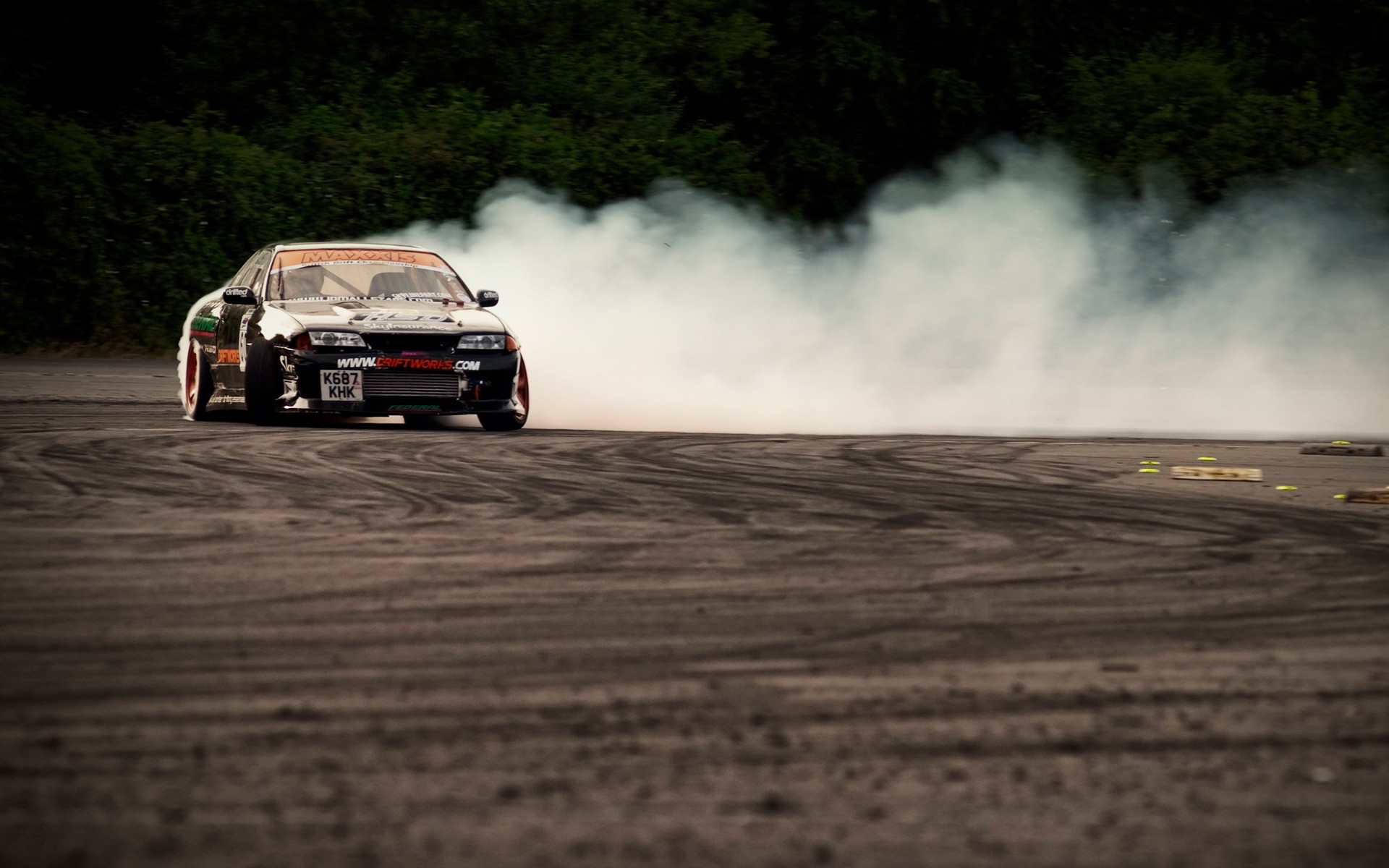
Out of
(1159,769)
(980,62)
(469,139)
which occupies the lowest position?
(1159,769)

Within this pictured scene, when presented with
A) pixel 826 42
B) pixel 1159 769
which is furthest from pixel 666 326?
pixel 826 42

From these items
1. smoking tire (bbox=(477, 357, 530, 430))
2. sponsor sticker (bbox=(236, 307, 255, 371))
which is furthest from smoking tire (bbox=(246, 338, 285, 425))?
smoking tire (bbox=(477, 357, 530, 430))

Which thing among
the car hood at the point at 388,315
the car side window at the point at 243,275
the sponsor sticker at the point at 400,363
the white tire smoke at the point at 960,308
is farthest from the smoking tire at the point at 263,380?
the white tire smoke at the point at 960,308

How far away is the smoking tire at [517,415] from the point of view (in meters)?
14.8

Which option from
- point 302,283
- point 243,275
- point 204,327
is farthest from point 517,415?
point 243,275

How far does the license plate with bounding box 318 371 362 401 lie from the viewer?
1418 cm

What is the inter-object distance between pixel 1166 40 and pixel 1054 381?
18.2m

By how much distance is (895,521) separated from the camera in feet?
30.3

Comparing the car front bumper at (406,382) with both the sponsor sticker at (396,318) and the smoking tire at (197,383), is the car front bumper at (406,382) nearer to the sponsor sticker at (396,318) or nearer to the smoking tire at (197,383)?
the sponsor sticker at (396,318)

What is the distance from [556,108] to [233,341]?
18882 mm

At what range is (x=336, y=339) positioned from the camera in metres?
14.2

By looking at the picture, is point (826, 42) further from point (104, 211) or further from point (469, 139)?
point (104, 211)

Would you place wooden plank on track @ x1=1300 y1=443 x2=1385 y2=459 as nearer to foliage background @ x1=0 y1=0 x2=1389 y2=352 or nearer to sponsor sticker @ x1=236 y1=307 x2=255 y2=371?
sponsor sticker @ x1=236 y1=307 x2=255 y2=371

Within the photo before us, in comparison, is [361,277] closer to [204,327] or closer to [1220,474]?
[204,327]
